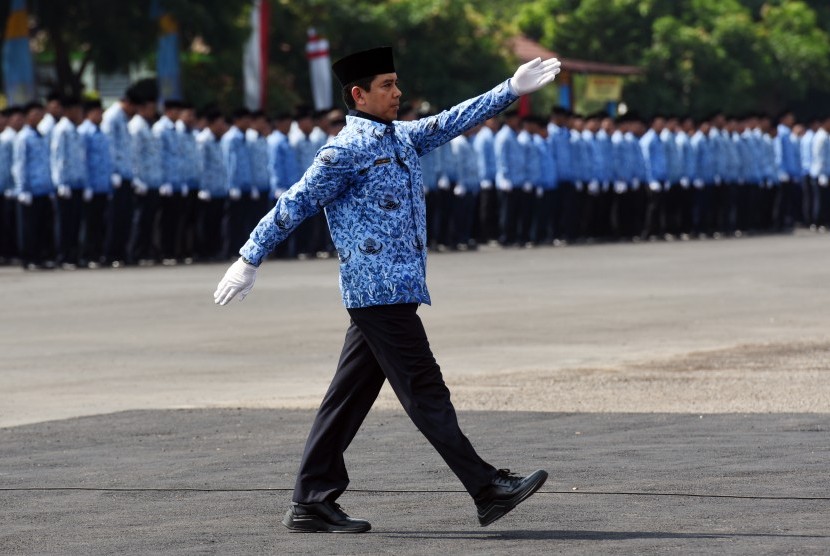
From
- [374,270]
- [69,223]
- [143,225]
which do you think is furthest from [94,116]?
[374,270]

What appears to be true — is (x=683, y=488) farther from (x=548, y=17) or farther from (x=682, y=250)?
(x=548, y=17)

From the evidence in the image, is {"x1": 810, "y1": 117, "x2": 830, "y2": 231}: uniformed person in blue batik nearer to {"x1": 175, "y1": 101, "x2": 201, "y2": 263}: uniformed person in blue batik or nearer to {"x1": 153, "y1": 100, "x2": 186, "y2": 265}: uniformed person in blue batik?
{"x1": 175, "y1": 101, "x2": 201, "y2": 263}: uniformed person in blue batik

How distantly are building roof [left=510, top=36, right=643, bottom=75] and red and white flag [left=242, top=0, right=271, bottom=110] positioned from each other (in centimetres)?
1389

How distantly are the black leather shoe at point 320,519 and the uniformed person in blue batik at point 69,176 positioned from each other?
1637 centimetres

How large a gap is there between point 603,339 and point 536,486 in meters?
7.84

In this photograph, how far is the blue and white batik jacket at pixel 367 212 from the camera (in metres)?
7.31

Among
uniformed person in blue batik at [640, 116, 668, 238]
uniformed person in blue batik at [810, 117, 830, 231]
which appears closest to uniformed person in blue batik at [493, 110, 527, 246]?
uniformed person in blue batik at [640, 116, 668, 238]

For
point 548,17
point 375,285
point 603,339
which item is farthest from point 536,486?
point 548,17

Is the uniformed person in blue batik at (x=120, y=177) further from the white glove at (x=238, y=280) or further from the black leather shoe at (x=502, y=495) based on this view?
the black leather shoe at (x=502, y=495)

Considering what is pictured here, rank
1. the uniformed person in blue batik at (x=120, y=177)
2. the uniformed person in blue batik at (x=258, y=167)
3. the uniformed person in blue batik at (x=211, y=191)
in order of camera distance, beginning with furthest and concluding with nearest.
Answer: the uniformed person in blue batik at (x=258, y=167), the uniformed person in blue batik at (x=211, y=191), the uniformed person in blue batik at (x=120, y=177)

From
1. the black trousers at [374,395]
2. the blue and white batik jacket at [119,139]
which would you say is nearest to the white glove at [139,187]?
the blue and white batik jacket at [119,139]

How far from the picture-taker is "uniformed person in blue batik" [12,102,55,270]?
76.8ft

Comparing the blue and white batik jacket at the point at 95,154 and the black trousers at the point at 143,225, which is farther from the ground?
the blue and white batik jacket at the point at 95,154

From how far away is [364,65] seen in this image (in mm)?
7406
